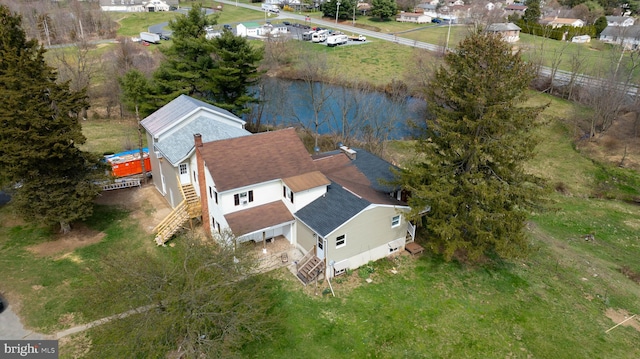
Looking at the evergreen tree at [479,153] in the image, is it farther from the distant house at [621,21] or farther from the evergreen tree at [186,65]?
the distant house at [621,21]

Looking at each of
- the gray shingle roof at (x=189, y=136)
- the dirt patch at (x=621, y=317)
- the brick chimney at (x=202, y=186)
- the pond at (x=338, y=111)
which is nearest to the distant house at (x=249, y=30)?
the pond at (x=338, y=111)

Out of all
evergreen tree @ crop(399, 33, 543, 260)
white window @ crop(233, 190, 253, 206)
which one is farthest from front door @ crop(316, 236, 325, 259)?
Result: evergreen tree @ crop(399, 33, 543, 260)

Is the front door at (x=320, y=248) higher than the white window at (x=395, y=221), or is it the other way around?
the white window at (x=395, y=221)

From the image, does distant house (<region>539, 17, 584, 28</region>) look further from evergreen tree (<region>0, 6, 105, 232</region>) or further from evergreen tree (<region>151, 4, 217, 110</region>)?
evergreen tree (<region>0, 6, 105, 232</region>)

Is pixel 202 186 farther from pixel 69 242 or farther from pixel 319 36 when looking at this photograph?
pixel 319 36

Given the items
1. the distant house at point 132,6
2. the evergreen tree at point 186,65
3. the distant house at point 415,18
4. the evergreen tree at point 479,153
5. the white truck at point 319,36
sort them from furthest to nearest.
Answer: the distant house at point 132,6, the distant house at point 415,18, the white truck at point 319,36, the evergreen tree at point 186,65, the evergreen tree at point 479,153

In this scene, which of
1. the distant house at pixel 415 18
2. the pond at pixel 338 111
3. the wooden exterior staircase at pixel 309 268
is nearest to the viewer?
the wooden exterior staircase at pixel 309 268
